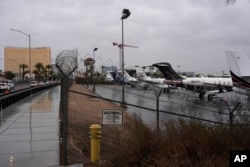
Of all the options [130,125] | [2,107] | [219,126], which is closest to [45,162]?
[130,125]

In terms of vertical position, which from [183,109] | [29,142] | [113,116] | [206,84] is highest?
[113,116]

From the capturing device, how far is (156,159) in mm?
6637

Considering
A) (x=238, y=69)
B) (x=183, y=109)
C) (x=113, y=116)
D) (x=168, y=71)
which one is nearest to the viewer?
(x=113, y=116)

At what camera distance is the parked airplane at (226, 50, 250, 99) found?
124 feet

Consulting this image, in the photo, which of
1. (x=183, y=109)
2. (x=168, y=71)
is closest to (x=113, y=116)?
(x=183, y=109)

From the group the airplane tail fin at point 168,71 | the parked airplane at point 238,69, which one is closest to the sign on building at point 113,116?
the parked airplane at point 238,69

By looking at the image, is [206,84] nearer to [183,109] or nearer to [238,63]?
[238,63]

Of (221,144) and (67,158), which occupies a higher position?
(221,144)

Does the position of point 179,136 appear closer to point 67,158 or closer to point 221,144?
point 221,144

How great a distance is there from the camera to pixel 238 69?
40.3 metres

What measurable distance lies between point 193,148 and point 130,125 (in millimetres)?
1594

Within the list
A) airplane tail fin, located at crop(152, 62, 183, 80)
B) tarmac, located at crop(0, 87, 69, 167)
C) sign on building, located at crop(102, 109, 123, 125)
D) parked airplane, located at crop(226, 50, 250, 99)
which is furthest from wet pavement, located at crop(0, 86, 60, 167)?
airplane tail fin, located at crop(152, 62, 183, 80)

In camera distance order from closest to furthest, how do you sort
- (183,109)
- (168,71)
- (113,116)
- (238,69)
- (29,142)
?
1. (113,116)
2. (29,142)
3. (183,109)
4. (238,69)
5. (168,71)

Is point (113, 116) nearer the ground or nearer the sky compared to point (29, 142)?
nearer the sky
